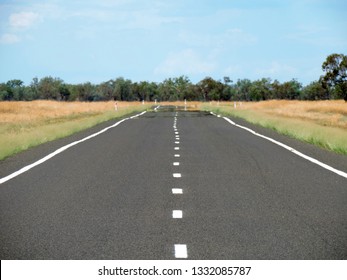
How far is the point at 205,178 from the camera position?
1159 cm

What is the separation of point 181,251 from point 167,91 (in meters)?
176

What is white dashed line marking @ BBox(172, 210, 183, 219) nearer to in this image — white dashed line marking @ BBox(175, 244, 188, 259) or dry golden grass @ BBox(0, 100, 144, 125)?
white dashed line marking @ BBox(175, 244, 188, 259)

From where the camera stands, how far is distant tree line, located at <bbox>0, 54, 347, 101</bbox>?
163m

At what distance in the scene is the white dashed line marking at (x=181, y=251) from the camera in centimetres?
597

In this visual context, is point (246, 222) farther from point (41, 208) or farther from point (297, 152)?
point (297, 152)

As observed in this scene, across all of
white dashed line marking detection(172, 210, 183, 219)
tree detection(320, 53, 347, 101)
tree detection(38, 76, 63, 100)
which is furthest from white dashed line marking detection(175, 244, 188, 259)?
tree detection(38, 76, 63, 100)

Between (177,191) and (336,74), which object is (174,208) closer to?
(177,191)

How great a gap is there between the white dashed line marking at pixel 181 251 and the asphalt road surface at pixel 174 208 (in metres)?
0.01

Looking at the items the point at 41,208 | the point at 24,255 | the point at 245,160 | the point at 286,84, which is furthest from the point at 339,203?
the point at 286,84

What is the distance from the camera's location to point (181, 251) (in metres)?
6.18

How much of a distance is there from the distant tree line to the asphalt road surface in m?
144

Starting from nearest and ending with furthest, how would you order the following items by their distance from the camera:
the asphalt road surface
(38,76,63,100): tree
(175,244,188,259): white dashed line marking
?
(175,244,188,259): white dashed line marking, the asphalt road surface, (38,76,63,100): tree

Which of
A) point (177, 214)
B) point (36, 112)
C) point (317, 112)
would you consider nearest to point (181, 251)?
point (177, 214)

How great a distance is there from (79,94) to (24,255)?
18204 cm
